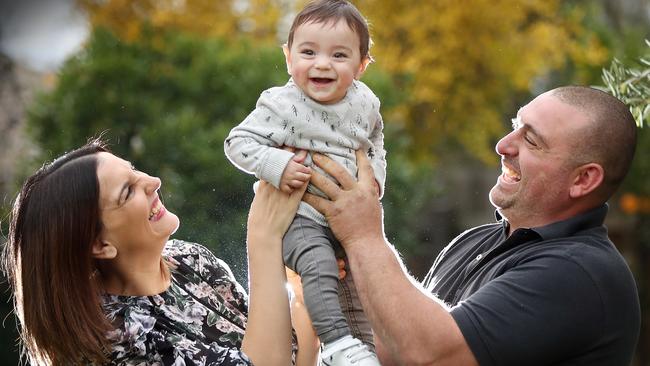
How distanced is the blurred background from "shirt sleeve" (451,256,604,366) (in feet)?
8.50

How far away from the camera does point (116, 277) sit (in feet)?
9.86

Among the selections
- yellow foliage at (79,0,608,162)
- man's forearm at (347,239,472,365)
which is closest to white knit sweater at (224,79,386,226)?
man's forearm at (347,239,472,365)

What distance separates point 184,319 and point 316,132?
69 centimetres

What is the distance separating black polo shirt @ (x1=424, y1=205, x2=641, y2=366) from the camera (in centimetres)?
265

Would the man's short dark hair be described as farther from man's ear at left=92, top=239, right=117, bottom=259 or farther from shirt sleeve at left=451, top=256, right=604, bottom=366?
man's ear at left=92, top=239, right=117, bottom=259

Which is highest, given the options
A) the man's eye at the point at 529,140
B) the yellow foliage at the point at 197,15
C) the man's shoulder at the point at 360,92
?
the yellow foliage at the point at 197,15

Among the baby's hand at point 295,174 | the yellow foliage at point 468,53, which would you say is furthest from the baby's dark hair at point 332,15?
the yellow foliage at point 468,53

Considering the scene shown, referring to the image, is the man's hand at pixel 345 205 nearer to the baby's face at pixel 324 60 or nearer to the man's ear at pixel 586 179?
the baby's face at pixel 324 60

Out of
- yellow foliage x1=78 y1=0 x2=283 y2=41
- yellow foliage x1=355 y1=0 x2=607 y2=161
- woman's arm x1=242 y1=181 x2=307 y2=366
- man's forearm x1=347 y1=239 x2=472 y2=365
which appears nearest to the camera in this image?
man's forearm x1=347 y1=239 x2=472 y2=365

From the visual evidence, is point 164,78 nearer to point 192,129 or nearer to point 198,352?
point 192,129

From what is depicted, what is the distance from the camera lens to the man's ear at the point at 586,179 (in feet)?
9.70

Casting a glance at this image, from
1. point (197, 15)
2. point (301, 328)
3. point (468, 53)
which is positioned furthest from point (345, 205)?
point (468, 53)

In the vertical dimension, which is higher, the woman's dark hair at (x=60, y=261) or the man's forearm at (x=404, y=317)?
the woman's dark hair at (x=60, y=261)

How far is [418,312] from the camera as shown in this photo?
2654mm
